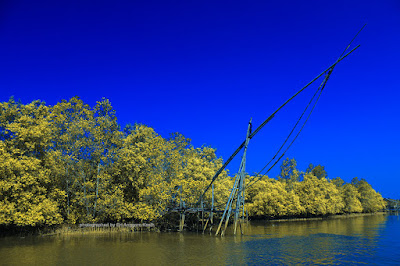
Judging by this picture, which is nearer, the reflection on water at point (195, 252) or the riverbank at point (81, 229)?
the reflection on water at point (195, 252)

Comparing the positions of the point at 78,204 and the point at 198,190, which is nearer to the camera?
the point at 78,204

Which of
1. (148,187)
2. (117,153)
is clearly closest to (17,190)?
(117,153)

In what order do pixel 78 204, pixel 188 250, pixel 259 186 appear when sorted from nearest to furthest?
pixel 188 250 < pixel 78 204 < pixel 259 186

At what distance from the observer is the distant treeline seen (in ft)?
99.3

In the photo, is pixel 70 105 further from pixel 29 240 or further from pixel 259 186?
pixel 259 186

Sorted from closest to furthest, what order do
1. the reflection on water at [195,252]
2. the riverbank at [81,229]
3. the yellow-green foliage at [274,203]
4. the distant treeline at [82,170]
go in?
the reflection on water at [195,252] → the distant treeline at [82,170] → the riverbank at [81,229] → the yellow-green foliage at [274,203]

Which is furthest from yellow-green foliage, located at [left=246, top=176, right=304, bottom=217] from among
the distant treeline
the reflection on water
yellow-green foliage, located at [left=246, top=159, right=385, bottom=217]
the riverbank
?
the reflection on water

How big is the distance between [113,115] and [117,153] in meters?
5.68

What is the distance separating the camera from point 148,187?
3928 centimetres

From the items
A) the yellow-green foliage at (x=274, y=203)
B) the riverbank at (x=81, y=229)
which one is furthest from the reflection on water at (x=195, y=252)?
the yellow-green foliage at (x=274, y=203)

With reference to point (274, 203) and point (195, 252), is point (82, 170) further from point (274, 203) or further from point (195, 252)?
point (274, 203)

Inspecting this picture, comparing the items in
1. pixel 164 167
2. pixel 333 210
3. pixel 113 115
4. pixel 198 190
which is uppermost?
pixel 113 115

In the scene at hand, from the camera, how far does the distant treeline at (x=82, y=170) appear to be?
99.3 feet

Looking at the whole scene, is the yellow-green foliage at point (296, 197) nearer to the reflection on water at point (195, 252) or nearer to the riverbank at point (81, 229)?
the riverbank at point (81, 229)
